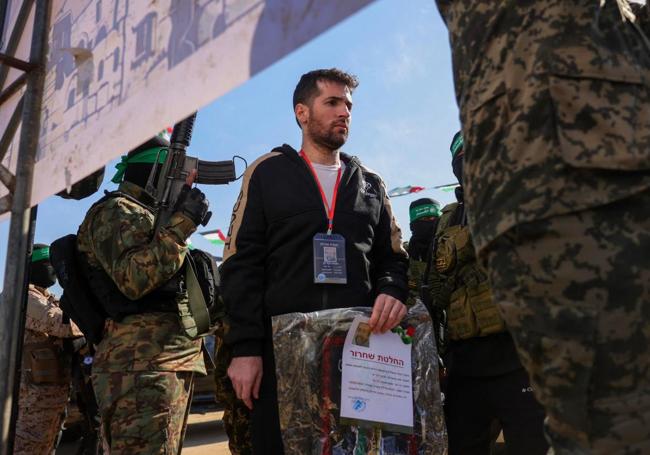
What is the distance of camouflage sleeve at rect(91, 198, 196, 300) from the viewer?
3.02 metres

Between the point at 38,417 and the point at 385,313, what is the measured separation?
11.2 feet

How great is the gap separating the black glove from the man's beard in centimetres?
79

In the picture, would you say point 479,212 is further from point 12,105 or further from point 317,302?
point 12,105

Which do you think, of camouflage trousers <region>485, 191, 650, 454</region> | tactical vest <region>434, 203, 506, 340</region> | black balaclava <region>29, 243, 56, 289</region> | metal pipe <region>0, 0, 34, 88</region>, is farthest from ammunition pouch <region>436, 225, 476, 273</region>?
black balaclava <region>29, 243, 56, 289</region>

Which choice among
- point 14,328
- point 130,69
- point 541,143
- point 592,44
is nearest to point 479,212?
point 541,143

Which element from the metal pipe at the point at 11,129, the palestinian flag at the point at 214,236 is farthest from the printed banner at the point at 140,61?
the palestinian flag at the point at 214,236

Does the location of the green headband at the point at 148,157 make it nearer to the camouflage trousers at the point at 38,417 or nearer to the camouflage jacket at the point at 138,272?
the camouflage jacket at the point at 138,272

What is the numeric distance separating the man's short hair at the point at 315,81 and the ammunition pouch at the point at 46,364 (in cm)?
320

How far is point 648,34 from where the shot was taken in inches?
57.7

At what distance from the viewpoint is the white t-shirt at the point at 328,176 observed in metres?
2.77

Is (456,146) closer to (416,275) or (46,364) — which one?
(416,275)

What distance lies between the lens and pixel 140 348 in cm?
305

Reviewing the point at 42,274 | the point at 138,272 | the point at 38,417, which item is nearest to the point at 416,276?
Result: the point at 138,272

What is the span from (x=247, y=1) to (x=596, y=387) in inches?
49.2
